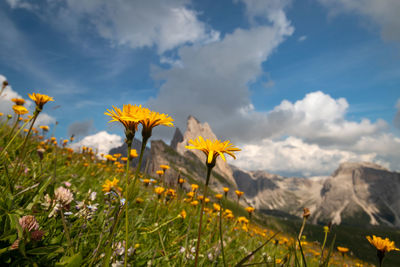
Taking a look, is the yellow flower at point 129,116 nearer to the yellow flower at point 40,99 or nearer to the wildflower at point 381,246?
the yellow flower at point 40,99

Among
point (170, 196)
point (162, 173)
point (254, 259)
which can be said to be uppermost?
point (162, 173)

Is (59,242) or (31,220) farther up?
(31,220)

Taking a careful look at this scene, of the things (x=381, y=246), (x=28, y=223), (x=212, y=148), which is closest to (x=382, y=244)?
(x=381, y=246)

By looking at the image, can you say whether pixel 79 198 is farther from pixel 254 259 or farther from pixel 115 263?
pixel 254 259

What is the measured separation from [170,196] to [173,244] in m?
1.61

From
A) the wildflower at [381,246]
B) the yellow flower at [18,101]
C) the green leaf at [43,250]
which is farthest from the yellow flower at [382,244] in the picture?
the yellow flower at [18,101]

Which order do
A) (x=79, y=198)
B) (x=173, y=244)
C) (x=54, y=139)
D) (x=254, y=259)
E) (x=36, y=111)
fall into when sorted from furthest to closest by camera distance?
(x=54, y=139)
(x=254, y=259)
(x=79, y=198)
(x=173, y=244)
(x=36, y=111)

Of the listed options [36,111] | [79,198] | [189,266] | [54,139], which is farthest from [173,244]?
[54,139]

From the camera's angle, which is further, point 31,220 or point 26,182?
point 26,182

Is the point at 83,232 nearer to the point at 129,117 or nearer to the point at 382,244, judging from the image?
the point at 129,117

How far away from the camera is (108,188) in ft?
10.0

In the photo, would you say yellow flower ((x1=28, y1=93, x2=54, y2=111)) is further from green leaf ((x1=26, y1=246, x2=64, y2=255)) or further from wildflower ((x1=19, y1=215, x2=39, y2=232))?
green leaf ((x1=26, y1=246, x2=64, y2=255))

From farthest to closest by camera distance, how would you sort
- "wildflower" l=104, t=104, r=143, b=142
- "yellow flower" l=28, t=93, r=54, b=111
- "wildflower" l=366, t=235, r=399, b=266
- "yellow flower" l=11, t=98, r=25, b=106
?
1. "yellow flower" l=11, t=98, r=25, b=106
2. "yellow flower" l=28, t=93, r=54, b=111
3. "wildflower" l=366, t=235, r=399, b=266
4. "wildflower" l=104, t=104, r=143, b=142

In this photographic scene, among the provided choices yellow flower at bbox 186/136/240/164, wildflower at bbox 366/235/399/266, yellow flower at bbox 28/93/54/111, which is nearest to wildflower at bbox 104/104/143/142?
yellow flower at bbox 186/136/240/164
